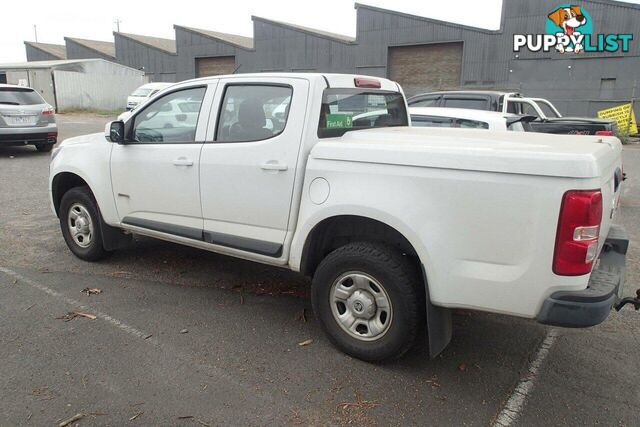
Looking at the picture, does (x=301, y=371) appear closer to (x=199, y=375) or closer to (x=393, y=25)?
(x=199, y=375)

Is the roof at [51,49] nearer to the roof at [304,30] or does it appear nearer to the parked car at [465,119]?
the roof at [304,30]

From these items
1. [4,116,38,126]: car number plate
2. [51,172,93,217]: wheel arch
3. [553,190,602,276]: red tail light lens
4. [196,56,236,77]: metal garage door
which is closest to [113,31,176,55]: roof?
[196,56,236,77]: metal garage door

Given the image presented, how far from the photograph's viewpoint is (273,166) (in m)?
3.68

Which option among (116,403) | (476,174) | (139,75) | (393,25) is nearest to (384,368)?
(476,174)

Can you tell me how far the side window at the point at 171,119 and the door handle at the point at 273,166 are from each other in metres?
0.84

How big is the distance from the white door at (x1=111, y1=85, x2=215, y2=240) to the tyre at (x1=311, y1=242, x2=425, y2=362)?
1.34 metres

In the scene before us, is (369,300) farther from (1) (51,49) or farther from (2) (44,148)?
(1) (51,49)

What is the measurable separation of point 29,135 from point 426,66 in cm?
2540

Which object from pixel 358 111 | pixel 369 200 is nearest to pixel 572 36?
pixel 358 111

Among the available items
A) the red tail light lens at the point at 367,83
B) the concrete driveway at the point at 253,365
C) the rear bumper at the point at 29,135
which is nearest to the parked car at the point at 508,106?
the concrete driveway at the point at 253,365

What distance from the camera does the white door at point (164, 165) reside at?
4.25 metres

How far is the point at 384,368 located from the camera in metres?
3.45

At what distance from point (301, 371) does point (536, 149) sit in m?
1.94

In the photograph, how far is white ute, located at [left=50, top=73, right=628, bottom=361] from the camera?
2736mm
